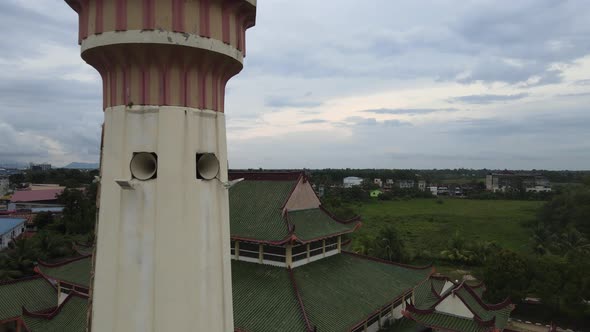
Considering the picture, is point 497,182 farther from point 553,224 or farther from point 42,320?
point 42,320

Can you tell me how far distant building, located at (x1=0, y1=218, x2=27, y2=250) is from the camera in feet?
163

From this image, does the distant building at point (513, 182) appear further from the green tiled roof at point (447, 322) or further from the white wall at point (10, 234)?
the green tiled roof at point (447, 322)

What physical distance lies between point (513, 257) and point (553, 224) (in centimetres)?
5193

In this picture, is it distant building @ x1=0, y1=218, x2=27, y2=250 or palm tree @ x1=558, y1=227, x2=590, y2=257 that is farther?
distant building @ x1=0, y1=218, x2=27, y2=250

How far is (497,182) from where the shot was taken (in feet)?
525

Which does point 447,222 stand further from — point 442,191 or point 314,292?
point 442,191

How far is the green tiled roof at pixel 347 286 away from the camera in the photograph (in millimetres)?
→ 15742

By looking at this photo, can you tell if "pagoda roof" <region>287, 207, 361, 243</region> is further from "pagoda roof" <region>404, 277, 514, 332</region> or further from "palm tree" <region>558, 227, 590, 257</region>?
"palm tree" <region>558, 227, 590, 257</region>

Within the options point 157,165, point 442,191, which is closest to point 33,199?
point 157,165

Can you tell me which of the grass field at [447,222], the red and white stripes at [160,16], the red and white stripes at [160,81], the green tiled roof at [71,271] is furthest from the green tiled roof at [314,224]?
the grass field at [447,222]

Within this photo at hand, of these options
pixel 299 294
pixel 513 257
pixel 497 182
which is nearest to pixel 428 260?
pixel 513 257

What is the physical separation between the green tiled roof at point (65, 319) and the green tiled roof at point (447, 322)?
50.9 feet

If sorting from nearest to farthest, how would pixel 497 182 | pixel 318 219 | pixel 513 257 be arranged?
pixel 318 219, pixel 513 257, pixel 497 182

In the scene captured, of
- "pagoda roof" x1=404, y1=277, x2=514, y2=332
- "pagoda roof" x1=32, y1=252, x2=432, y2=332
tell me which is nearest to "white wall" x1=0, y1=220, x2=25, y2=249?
"pagoda roof" x1=32, y1=252, x2=432, y2=332
